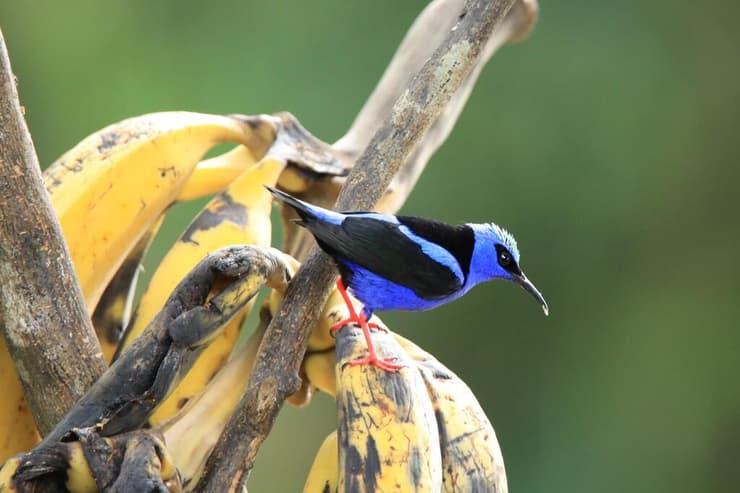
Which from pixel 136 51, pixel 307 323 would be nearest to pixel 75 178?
pixel 307 323

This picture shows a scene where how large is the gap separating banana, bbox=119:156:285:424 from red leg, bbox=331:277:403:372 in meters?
0.10

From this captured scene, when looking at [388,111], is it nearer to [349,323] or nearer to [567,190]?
[349,323]

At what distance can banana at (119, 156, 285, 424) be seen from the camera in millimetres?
1122

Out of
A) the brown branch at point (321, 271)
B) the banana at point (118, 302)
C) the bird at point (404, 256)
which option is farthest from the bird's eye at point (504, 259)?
the banana at point (118, 302)

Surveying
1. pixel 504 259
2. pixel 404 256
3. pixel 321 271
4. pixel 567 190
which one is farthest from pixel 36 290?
pixel 567 190

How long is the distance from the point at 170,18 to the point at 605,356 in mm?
1413

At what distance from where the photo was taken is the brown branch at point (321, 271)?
95cm

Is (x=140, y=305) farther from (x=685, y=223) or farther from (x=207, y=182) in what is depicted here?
(x=685, y=223)

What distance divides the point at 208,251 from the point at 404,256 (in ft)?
0.69

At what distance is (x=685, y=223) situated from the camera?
2.60 metres

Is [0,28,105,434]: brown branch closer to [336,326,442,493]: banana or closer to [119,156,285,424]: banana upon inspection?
[119,156,285,424]: banana

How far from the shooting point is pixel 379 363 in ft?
3.03

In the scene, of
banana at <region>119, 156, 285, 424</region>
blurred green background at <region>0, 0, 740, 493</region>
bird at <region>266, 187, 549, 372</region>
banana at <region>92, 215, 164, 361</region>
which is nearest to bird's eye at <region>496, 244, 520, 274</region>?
bird at <region>266, 187, 549, 372</region>

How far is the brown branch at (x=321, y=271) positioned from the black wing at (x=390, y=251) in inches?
1.1
